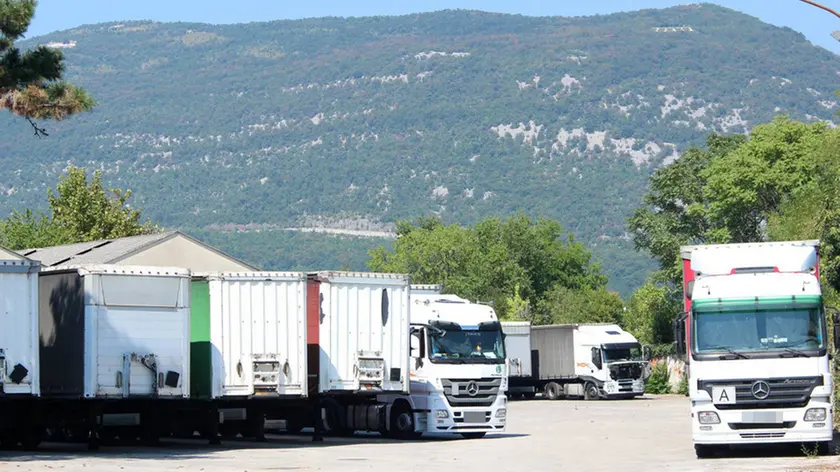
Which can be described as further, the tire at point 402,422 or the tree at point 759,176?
the tree at point 759,176

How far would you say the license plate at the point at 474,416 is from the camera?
3089 cm

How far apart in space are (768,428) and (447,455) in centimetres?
619

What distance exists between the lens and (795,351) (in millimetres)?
23078

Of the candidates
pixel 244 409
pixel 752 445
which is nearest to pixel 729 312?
pixel 752 445

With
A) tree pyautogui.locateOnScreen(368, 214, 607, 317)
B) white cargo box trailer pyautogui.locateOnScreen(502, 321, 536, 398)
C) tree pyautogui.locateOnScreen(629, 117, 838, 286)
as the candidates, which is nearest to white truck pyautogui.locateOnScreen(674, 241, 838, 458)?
white cargo box trailer pyautogui.locateOnScreen(502, 321, 536, 398)

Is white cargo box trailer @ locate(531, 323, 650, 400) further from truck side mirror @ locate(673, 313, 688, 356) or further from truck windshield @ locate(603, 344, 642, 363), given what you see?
truck side mirror @ locate(673, 313, 688, 356)

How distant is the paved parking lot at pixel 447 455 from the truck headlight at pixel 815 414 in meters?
0.67

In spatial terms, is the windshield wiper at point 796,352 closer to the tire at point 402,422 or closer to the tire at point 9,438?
Result: the tire at point 402,422

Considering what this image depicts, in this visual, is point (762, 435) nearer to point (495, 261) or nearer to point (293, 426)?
point (293, 426)

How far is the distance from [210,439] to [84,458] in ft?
15.7

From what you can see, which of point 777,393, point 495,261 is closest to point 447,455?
point 777,393

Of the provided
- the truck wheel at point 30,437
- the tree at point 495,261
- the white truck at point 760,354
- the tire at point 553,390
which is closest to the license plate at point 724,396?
the white truck at point 760,354

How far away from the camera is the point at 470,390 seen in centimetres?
3086

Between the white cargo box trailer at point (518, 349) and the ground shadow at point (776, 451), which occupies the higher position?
the white cargo box trailer at point (518, 349)
